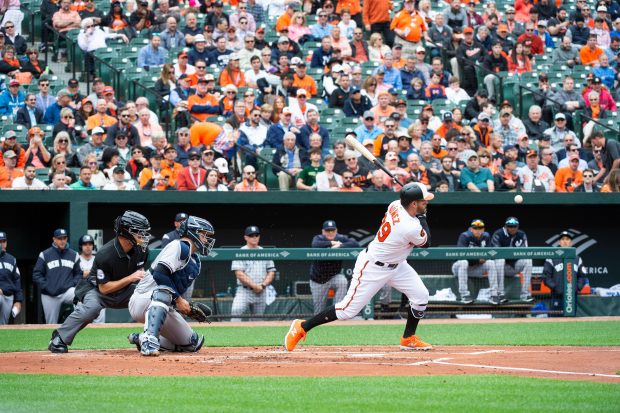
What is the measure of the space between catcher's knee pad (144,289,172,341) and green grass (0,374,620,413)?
122cm

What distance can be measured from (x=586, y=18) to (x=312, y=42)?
680 cm

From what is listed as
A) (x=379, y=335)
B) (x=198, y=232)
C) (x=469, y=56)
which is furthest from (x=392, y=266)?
(x=469, y=56)

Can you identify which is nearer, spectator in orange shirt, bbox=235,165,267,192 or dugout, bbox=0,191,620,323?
dugout, bbox=0,191,620,323

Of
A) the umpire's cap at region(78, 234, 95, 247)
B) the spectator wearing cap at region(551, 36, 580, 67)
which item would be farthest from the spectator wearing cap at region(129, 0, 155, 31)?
the spectator wearing cap at region(551, 36, 580, 67)

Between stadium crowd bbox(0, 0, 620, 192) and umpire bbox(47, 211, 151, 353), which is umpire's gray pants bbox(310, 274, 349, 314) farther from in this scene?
umpire bbox(47, 211, 151, 353)

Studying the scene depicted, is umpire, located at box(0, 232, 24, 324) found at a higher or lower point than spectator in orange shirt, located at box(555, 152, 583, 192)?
lower

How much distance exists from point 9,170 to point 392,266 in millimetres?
7409

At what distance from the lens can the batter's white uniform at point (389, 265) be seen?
9219 mm

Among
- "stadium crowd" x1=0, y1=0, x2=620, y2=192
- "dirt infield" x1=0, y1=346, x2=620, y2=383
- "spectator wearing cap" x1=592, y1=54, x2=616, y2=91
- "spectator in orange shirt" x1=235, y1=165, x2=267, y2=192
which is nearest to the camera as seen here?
"dirt infield" x1=0, y1=346, x2=620, y2=383

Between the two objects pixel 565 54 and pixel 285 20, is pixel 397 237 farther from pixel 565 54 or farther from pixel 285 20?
pixel 565 54

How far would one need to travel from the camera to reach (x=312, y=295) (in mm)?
14750

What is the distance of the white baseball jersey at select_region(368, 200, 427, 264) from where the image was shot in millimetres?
9180

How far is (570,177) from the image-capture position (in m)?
16.9

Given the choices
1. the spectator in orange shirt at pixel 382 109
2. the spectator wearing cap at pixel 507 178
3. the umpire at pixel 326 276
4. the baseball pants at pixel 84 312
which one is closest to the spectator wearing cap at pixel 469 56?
the spectator in orange shirt at pixel 382 109
